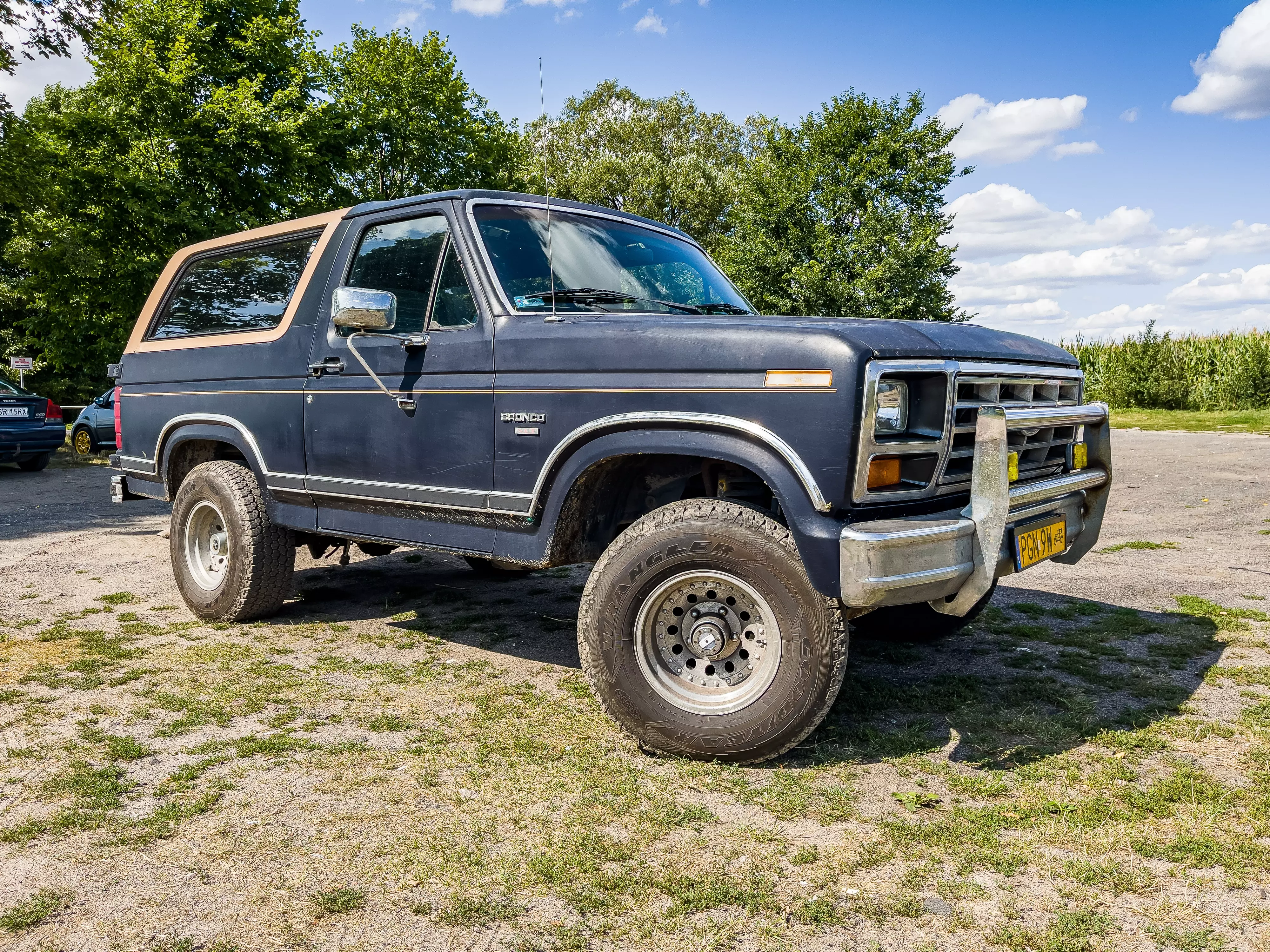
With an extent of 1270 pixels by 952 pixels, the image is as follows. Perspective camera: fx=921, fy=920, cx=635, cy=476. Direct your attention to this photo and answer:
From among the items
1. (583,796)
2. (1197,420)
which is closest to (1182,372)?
(1197,420)

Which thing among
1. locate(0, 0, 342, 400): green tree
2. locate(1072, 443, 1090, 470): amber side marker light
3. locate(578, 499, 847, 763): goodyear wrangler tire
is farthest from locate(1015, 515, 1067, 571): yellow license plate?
locate(0, 0, 342, 400): green tree

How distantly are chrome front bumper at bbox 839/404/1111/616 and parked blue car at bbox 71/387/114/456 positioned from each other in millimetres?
18511

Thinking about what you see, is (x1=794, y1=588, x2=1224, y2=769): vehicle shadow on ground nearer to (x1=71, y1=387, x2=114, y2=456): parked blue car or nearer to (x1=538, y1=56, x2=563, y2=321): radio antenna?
(x1=538, y1=56, x2=563, y2=321): radio antenna

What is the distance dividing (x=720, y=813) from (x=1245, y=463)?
46.3 feet

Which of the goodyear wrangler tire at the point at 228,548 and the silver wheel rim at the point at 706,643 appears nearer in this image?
the silver wheel rim at the point at 706,643

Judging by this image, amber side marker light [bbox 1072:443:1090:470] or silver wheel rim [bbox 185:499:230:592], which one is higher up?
amber side marker light [bbox 1072:443:1090:470]

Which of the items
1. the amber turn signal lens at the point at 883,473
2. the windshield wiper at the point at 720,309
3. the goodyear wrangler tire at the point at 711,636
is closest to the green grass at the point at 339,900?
the goodyear wrangler tire at the point at 711,636

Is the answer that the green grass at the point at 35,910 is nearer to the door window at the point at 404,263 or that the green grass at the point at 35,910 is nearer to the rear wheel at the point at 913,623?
the door window at the point at 404,263

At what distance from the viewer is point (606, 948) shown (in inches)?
92.5

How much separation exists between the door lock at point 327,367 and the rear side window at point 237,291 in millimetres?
549

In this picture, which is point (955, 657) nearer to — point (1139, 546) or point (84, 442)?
point (1139, 546)

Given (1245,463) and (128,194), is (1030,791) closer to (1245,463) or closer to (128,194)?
(1245,463)

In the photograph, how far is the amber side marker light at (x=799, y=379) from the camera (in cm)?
314

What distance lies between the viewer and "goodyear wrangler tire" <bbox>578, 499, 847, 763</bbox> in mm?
3309
